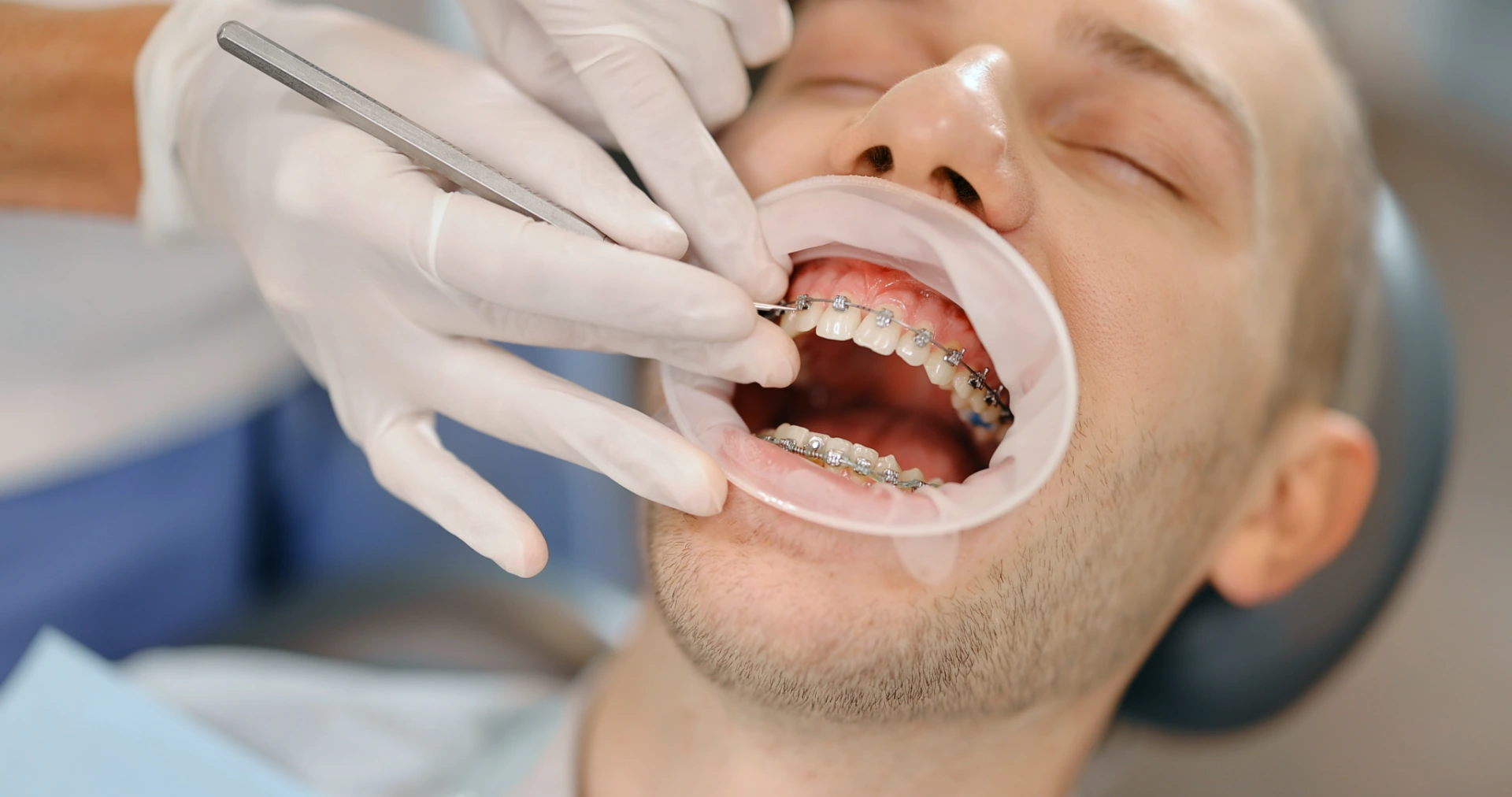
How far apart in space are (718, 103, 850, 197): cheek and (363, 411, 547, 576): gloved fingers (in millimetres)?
389

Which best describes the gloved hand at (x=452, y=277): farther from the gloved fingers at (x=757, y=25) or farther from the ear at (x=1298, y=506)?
the ear at (x=1298, y=506)

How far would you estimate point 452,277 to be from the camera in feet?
3.11

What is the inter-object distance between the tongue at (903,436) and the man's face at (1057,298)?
0.25 m

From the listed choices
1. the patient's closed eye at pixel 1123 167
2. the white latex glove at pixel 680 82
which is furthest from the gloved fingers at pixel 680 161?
the patient's closed eye at pixel 1123 167

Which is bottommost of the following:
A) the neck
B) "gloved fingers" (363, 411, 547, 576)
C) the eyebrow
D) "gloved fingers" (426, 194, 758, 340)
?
the neck

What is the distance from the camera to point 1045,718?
1192 mm

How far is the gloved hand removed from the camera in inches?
36.2

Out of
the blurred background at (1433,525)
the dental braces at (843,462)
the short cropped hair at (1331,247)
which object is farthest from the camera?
the blurred background at (1433,525)

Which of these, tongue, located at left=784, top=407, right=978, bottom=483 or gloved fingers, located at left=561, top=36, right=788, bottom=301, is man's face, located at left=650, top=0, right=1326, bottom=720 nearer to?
gloved fingers, located at left=561, top=36, right=788, bottom=301

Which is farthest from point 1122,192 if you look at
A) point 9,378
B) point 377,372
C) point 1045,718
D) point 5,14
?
point 9,378

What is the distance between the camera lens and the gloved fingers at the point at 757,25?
1026 mm

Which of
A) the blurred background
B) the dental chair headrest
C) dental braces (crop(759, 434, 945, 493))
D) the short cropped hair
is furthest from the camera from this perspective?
the blurred background

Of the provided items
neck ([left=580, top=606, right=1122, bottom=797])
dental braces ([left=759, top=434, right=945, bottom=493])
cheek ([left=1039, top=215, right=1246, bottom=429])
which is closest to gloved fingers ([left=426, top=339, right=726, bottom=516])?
dental braces ([left=759, top=434, right=945, bottom=493])

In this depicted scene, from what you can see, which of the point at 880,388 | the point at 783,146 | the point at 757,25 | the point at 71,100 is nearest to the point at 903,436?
the point at 880,388
